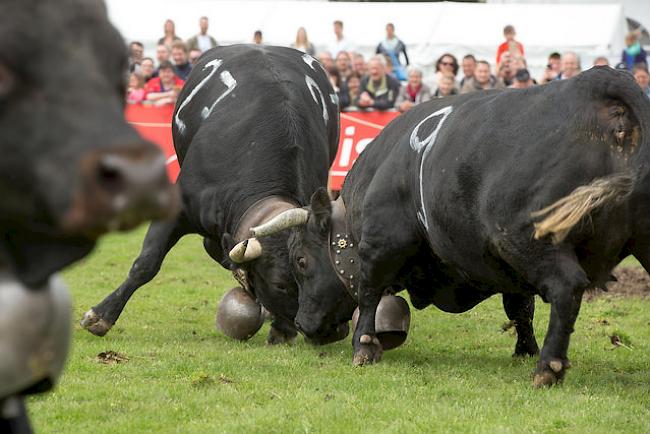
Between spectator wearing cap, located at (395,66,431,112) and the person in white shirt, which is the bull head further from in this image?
the person in white shirt

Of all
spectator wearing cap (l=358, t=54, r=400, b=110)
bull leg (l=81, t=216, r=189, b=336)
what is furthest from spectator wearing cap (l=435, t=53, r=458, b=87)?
bull leg (l=81, t=216, r=189, b=336)

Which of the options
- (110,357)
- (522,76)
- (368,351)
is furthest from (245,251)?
(522,76)

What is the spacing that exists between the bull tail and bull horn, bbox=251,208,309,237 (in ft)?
8.73

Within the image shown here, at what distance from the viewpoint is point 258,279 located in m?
8.86

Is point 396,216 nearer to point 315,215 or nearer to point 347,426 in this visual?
point 315,215

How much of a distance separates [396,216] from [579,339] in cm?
206

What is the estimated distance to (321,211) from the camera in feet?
27.9

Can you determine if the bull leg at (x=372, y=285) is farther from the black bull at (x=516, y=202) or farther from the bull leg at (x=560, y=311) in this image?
the bull leg at (x=560, y=311)

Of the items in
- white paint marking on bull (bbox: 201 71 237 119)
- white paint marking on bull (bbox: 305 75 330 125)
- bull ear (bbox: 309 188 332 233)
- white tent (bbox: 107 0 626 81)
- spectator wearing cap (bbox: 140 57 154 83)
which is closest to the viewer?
bull ear (bbox: 309 188 332 233)

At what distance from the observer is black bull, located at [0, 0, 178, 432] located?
212cm

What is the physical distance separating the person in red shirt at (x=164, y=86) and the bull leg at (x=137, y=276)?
688cm

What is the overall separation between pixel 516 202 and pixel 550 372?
1.00 meters

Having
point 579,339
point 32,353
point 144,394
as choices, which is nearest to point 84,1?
point 32,353

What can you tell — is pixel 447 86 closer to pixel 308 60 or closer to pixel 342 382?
pixel 308 60
